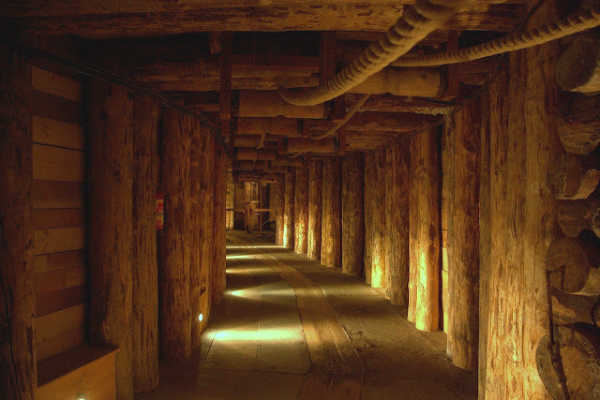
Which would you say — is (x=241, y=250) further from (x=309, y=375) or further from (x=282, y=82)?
(x=282, y=82)

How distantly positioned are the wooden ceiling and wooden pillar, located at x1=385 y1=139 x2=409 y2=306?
130 cm

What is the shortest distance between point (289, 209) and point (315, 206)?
390 cm

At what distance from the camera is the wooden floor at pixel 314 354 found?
162 inches

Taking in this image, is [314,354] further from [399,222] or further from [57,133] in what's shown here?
[57,133]

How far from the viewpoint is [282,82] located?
375 centimetres

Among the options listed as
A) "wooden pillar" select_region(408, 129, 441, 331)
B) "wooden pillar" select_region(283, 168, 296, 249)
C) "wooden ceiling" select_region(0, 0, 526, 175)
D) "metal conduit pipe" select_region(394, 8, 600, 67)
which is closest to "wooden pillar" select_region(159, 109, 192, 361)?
"wooden ceiling" select_region(0, 0, 526, 175)

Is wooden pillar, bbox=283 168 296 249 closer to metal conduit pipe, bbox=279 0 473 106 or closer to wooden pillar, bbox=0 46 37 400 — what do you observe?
metal conduit pipe, bbox=279 0 473 106

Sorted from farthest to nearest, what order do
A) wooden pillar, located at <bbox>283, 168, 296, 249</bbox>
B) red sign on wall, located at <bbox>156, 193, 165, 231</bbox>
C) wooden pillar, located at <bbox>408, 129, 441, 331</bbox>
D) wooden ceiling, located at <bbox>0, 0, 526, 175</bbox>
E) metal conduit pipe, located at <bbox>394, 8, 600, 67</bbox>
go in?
wooden pillar, located at <bbox>283, 168, 296, 249</bbox> → wooden pillar, located at <bbox>408, 129, 441, 331</bbox> → red sign on wall, located at <bbox>156, 193, 165, 231</bbox> → wooden ceiling, located at <bbox>0, 0, 526, 175</bbox> → metal conduit pipe, located at <bbox>394, 8, 600, 67</bbox>

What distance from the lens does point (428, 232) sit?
5.95m

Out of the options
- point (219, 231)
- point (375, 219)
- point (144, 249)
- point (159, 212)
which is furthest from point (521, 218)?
point (375, 219)

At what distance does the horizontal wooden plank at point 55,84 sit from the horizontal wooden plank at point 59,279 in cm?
147

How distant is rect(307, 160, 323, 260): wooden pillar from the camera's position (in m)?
12.4

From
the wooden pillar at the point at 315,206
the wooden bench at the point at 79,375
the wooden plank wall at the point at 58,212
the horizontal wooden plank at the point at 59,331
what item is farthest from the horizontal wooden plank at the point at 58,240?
the wooden pillar at the point at 315,206

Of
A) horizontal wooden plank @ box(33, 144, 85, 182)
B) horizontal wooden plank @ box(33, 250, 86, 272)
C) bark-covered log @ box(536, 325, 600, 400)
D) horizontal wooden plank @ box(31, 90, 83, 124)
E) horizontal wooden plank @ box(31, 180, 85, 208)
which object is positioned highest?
horizontal wooden plank @ box(31, 90, 83, 124)
